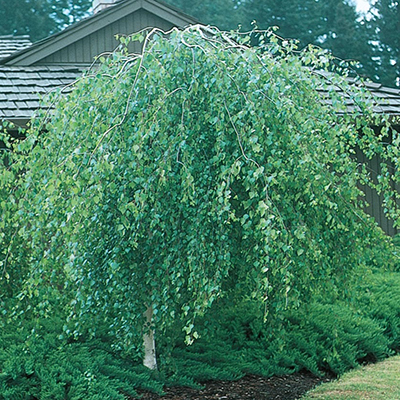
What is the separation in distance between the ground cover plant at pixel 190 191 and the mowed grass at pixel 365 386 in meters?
1.05

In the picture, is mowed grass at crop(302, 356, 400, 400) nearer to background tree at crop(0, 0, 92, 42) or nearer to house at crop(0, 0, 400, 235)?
house at crop(0, 0, 400, 235)

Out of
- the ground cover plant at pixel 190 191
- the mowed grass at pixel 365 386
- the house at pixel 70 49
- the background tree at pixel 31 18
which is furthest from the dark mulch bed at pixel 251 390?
the background tree at pixel 31 18

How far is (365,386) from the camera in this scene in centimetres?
565

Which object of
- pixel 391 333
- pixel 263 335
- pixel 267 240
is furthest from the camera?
pixel 391 333

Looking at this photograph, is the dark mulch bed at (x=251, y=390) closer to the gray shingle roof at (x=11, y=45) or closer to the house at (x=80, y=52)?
the house at (x=80, y=52)

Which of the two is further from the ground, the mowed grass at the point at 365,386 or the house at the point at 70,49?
the house at the point at 70,49

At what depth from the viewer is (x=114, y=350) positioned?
549 cm

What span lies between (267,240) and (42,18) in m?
25.8

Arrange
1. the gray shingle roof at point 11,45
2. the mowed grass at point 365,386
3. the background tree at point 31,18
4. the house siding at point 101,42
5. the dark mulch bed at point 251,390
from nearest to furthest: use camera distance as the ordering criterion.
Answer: the dark mulch bed at point 251,390, the mowed grass at point 365,386, the house siding at point 101,42, the gray shingle roof at point 11,45, the background tree at point 31,18

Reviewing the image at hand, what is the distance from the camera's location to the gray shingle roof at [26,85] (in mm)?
8070

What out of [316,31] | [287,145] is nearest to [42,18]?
[316,31]

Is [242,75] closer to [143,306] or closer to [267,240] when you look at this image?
[267,240]

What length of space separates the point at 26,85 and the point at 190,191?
5557mm

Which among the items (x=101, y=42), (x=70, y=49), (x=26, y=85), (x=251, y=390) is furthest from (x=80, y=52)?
(x=251, y=390)
